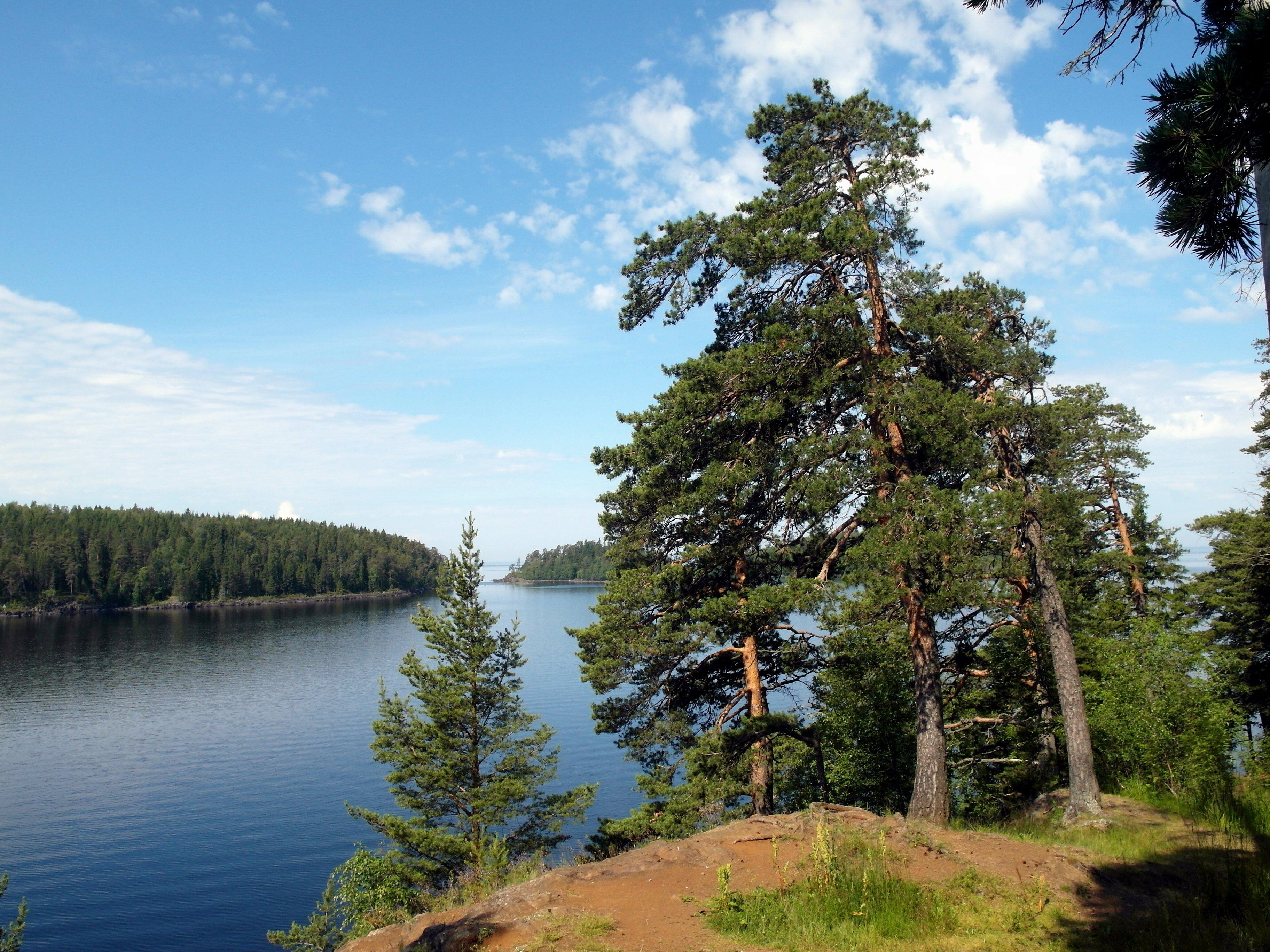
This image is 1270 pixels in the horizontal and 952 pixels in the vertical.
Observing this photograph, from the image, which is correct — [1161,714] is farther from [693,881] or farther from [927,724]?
[693,881]

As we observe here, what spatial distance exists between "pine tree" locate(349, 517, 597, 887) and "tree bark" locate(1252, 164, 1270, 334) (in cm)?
2087

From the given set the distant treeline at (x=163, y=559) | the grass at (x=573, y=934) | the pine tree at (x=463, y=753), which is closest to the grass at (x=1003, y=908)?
the grass at (x=573, y=934)

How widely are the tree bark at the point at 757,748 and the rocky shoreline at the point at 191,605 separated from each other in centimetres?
13552

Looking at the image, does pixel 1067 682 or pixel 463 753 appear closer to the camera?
pixel 1067 682

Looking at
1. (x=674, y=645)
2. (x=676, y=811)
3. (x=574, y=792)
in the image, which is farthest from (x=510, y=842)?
(x=674, y=645)

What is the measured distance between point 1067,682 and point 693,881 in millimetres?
8508

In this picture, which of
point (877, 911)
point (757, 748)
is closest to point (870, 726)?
point (757, 748)

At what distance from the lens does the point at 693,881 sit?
8719 millimetres

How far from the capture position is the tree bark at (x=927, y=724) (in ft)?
39.7

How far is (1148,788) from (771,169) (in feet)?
44.9

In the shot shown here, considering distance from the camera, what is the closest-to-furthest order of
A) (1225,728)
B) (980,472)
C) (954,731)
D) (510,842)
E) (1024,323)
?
(980,472) → (1024,323) → (1225,728) → (954,731) → (510,842)

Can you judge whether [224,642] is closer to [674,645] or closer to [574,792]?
[574,792]

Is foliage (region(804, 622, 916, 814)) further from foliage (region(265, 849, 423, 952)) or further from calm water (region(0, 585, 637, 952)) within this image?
calm water (region(0, 585, 637, 952))

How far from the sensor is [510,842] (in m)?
23.7
